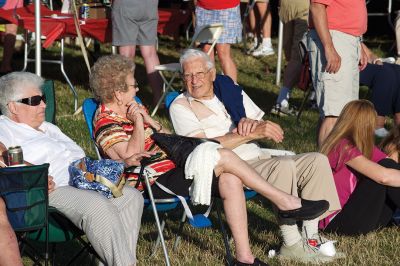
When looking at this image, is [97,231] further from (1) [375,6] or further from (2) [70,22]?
(1) [375,6]

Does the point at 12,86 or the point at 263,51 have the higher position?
the point at 12,86

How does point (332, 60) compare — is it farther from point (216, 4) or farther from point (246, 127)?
point (216, 4)

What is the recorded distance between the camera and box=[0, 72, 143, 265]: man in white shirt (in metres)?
4.44

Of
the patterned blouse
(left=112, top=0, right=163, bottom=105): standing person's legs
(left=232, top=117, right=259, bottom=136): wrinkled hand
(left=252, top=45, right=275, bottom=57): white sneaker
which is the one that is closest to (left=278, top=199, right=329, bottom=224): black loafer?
(left=232, top=117, right=259, bottom=136): wrinkled hand

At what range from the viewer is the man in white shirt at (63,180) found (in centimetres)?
444

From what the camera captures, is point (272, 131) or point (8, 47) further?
point (8, 47)

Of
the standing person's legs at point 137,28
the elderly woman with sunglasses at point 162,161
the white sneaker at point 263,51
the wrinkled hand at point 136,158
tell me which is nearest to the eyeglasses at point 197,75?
the elderly woman with sunglasses at point 162,161

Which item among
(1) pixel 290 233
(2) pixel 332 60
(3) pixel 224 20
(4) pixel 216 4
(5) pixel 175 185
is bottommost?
(1) pixel 290 233

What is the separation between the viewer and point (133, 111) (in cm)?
526

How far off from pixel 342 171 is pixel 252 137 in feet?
1.90

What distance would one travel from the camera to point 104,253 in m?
4.43

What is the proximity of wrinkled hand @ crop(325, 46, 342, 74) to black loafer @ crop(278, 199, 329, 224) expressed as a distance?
1724mm

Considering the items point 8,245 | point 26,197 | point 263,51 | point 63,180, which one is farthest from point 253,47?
point 8,245

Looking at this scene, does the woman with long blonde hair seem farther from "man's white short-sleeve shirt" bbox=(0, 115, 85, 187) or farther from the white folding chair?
the white folding chair
